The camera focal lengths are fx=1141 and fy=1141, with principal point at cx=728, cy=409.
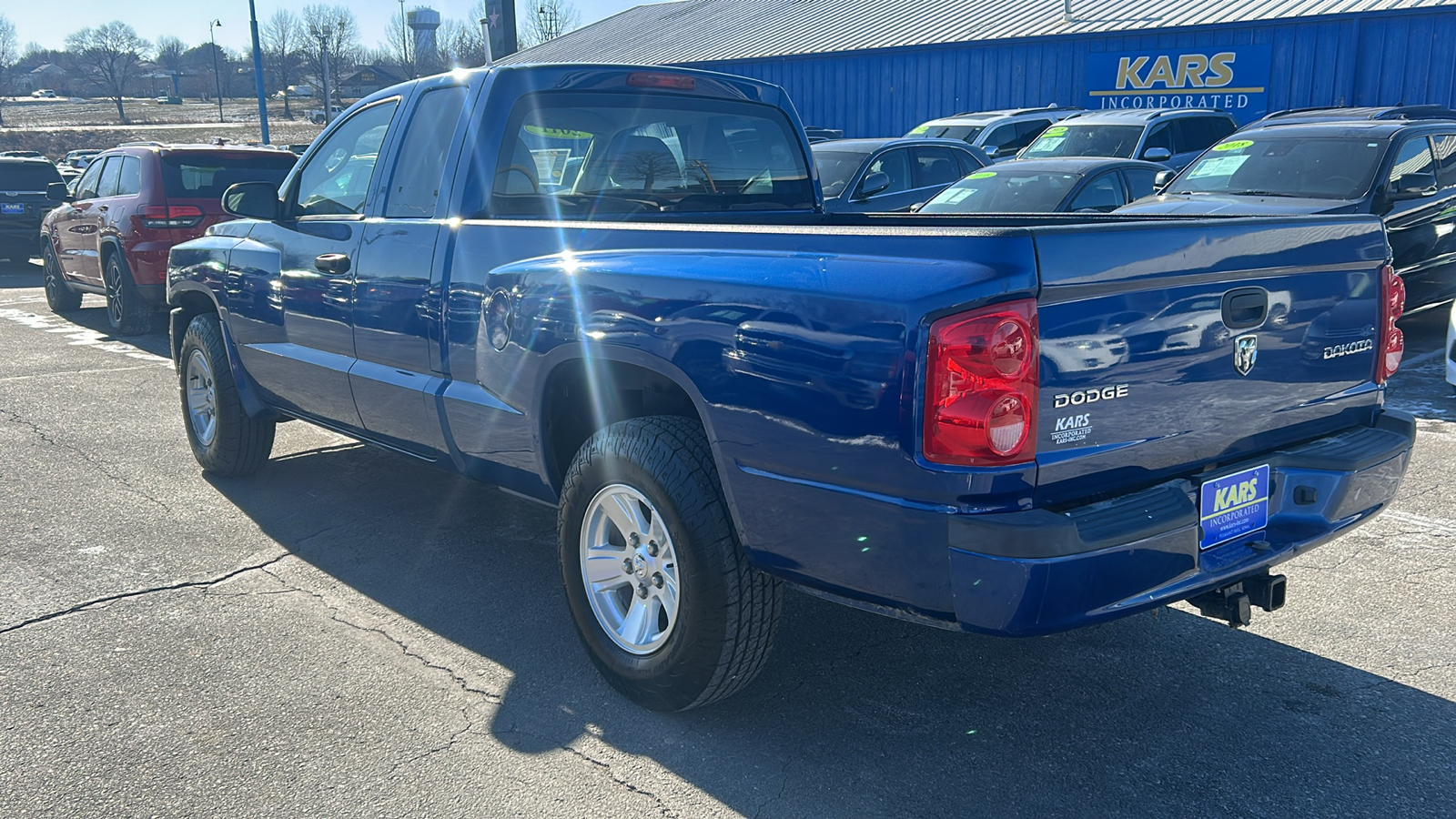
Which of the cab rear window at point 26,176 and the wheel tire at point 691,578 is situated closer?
the wheel tire at point 691,578

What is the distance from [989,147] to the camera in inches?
679

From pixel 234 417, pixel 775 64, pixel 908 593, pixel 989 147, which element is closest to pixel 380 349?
pixel 234 417

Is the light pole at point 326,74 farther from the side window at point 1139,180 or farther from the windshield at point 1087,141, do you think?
the side window at point 1139,180

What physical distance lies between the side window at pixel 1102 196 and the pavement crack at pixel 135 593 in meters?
6.91

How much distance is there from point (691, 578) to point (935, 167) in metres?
9.44

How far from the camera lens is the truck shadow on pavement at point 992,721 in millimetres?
2832

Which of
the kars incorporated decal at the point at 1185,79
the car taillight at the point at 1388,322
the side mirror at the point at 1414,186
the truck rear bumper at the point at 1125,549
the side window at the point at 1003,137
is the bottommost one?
the truck rear bumper at the point at 1125,549

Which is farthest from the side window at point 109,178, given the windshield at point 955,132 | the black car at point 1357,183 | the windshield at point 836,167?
the windshield at point 955,132

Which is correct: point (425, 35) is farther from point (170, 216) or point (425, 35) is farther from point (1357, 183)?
point (1357, 183)

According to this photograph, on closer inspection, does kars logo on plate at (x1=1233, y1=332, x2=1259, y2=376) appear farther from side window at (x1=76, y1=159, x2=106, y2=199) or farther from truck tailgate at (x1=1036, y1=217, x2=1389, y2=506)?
side window at (x1=76, y1=159, x2=106, y2=199)

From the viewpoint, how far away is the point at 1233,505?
289cm

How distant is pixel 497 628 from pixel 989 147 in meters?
14.9

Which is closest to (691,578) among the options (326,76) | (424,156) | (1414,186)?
(424,156)

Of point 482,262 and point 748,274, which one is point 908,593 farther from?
point 482,262
